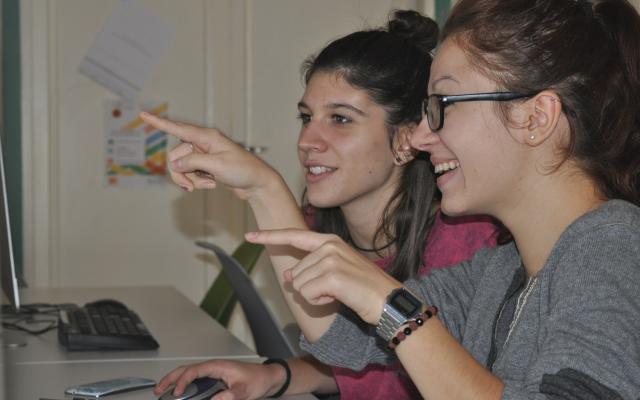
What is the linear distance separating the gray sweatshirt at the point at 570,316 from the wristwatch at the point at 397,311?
0.14m

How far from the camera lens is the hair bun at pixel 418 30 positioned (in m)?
1.96

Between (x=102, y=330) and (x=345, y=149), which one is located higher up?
(x=345, y=149)

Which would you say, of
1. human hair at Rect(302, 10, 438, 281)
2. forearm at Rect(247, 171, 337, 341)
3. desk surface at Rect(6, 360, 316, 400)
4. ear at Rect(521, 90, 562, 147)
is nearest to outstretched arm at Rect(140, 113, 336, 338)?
forearm at Rect(247, 171, 337, 341)

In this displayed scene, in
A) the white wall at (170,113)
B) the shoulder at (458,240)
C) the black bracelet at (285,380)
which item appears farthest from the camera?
the white wall at (170,113)

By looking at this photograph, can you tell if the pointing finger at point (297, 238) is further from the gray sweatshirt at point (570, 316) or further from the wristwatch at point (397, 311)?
the gray sweatshirt at point (570, 316)

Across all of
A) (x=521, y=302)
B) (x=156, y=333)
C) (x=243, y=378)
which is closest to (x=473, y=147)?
(x=521, y=302)

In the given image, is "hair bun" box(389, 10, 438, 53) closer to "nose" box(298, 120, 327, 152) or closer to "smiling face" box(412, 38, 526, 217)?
"nose" box(298, 120, 327, 152)

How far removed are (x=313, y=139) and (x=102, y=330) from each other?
60cm

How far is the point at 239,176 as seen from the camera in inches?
57.2

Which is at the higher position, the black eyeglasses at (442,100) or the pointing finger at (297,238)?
the black eyeglasses at (442,100)

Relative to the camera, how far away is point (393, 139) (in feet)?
6.31

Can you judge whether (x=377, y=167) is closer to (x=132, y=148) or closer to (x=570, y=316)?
(x=570, y=316)

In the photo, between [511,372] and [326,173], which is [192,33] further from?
[511,372]

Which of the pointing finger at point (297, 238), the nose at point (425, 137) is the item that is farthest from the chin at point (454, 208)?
the pointing finger at point (297, 238)
